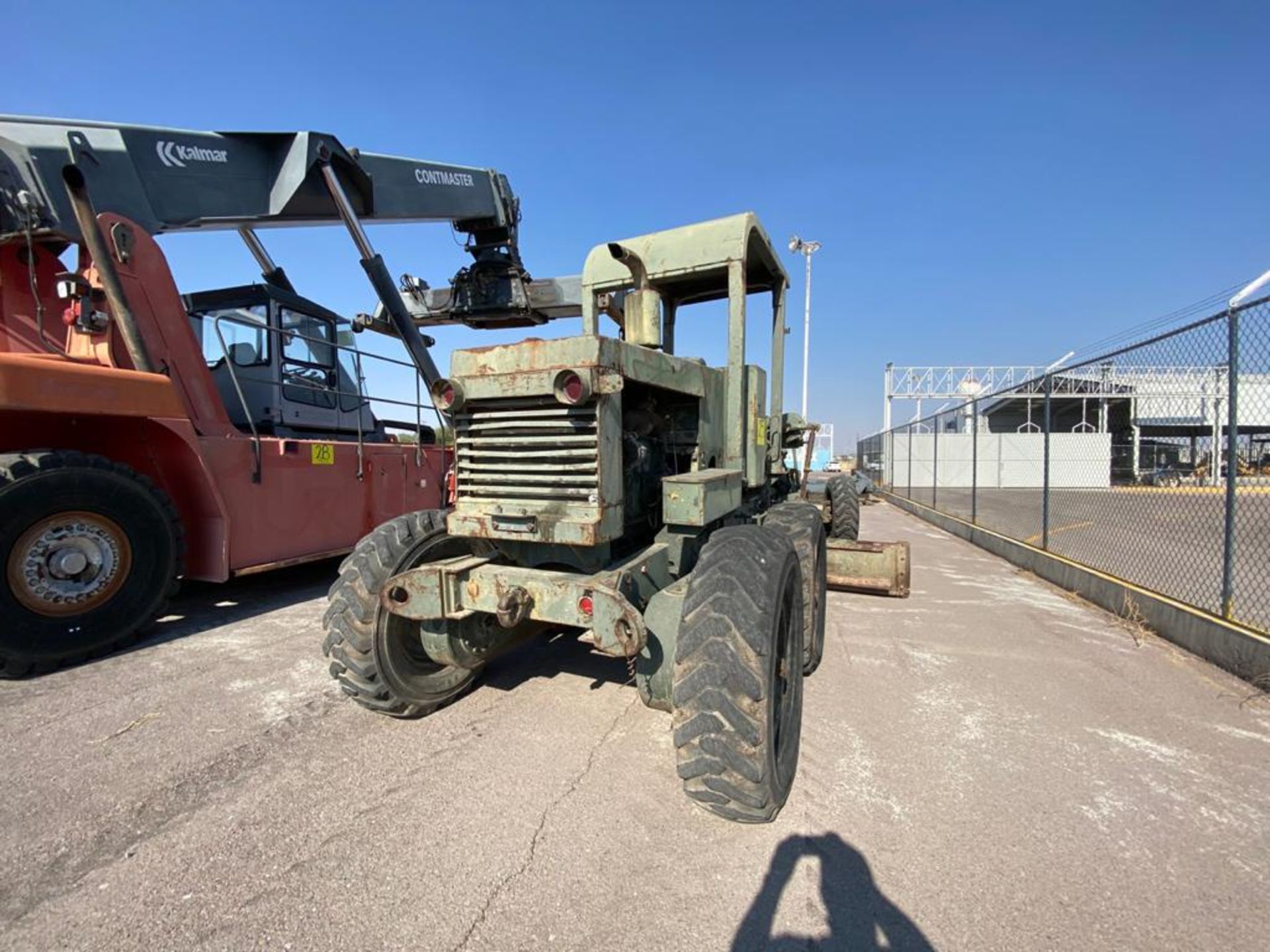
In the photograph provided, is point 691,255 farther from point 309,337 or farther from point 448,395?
point 309,337

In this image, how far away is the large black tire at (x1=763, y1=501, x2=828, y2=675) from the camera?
4066 mm

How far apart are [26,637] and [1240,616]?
31.2 feet

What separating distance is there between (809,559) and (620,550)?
4.97 feet

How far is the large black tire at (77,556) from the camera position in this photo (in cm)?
396

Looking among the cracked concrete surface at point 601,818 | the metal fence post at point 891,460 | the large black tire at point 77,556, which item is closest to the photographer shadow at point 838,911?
the cracked concrete surface at point 601,818

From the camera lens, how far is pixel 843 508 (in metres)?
7.84

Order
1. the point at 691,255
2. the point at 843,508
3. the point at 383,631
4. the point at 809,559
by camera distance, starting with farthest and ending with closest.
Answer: the point at 843,508
the point at 809,559
the point at 691,255
the point at 383,631

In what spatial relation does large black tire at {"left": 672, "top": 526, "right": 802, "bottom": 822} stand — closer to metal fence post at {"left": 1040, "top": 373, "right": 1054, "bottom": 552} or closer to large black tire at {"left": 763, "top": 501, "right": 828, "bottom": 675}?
large black tire at {"left": 763, "top": 501, "right": 828, "bottom": 675}

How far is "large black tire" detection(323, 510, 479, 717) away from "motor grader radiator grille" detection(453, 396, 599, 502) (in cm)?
46

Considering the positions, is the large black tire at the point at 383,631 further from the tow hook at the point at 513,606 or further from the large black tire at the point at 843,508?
the large black tire at the point at 843,508

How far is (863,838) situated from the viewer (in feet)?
7.95

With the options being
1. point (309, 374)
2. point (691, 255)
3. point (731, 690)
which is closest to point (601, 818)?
point (731, 690)

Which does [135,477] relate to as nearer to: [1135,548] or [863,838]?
[863,838]

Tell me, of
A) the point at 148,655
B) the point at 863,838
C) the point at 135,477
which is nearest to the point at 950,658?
the point at 863,838
